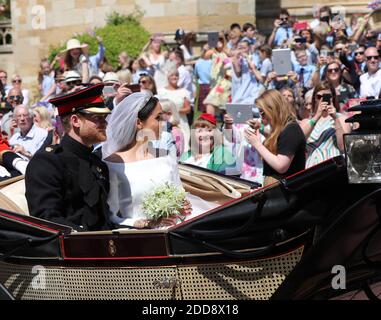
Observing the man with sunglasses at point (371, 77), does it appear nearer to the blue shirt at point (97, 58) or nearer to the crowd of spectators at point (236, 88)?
the crowd of spectators at point (236, 88)

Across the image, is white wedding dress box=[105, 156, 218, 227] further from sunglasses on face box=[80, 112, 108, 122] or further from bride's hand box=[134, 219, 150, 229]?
sunglasses on face box=[80, 112, 108, 122]

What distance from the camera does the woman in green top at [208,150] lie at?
28.1 ft

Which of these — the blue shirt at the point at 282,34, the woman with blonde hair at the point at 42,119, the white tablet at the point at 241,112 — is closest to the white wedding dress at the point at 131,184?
the white tablet at the point at 241,112

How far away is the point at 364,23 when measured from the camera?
14.6 meters

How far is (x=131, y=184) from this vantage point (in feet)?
19.5

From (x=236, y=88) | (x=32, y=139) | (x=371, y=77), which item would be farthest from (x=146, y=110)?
(x=236, y=88)

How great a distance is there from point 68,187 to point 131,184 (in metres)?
0.48

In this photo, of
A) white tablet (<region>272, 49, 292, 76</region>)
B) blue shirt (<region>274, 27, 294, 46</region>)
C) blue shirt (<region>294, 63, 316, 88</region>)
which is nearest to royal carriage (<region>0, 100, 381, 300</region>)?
white tablet (<region>272, 49, 292, 76</region>)

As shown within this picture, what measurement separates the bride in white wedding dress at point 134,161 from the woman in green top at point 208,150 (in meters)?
2.26

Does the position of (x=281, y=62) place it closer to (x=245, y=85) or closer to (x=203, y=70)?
(x=245, y=85)

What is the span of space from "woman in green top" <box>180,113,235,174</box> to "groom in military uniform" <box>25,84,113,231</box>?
9.03 feet
